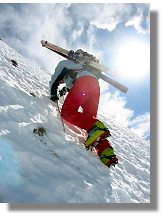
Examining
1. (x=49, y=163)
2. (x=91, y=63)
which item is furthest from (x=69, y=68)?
(x=49, y=163)

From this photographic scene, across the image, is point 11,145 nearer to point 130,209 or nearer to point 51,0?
point 130,209

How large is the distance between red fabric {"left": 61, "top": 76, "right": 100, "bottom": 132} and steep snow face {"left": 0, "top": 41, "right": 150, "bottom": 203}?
0.58 ft

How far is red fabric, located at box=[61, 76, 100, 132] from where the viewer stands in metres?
4.95

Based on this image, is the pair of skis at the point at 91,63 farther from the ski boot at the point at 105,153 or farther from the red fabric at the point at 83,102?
the ski boot at the point at 105,153

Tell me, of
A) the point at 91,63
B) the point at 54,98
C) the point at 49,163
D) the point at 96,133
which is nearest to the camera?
the point at 49,163

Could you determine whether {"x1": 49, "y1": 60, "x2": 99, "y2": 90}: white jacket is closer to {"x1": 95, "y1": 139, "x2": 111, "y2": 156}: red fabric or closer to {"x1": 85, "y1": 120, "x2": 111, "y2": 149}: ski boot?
{"x1": 85, "y1": 120, "x2": 111, "y2": 149}: ski boot

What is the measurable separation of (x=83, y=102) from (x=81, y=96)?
0.09m

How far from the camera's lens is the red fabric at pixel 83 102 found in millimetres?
4949

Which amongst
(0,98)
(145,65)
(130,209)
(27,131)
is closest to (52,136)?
(27,131)

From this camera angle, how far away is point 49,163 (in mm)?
4027

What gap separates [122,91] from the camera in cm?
540

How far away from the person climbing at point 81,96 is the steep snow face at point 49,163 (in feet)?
0.57

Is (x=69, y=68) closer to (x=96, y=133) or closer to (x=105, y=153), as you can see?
(x=96, y=133)

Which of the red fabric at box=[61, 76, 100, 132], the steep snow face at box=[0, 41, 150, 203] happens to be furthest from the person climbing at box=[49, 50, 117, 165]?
the steep snow face at box=[0, 41, 150, 203]
